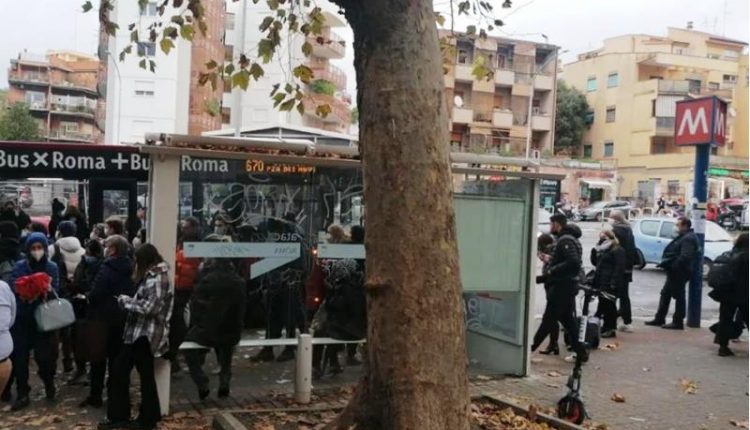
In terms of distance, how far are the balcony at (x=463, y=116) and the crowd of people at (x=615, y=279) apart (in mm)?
47629

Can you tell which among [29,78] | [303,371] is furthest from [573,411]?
[29,78]

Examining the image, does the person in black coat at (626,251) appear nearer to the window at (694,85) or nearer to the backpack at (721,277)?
the backpack at (721,277)

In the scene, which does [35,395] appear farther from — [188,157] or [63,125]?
[63,125]

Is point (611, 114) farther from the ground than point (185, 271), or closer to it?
farther from the ground

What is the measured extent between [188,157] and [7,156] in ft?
22.8

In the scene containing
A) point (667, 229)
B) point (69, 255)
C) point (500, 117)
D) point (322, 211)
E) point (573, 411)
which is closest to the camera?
point (573, 411)

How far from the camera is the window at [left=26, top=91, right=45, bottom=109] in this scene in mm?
88812

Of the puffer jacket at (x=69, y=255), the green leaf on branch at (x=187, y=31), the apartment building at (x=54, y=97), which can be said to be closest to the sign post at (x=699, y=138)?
the green leaf on branch at (x=187, y=31)

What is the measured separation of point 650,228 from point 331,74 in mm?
41476

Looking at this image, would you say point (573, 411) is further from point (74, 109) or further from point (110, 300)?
point (74, 109)

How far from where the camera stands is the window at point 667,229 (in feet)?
72.2

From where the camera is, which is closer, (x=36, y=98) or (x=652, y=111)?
(x=652, y=111)

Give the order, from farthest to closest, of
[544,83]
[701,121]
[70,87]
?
1. [70,87]
2. [544,83]
3. [701,121]

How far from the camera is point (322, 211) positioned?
8180 millimetres
